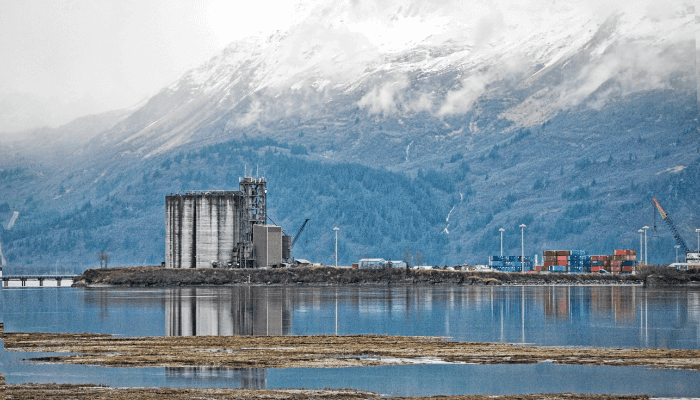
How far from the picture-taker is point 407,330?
242 ft

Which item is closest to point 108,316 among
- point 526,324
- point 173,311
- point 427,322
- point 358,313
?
point 173,311

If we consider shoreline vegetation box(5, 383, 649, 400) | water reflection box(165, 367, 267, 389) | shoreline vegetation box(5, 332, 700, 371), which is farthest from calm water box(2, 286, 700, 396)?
shoreline vegetation box(5, 332, 700, 371)

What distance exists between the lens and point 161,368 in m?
47.3

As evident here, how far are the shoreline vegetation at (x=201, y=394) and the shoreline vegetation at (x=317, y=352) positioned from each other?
8.62m

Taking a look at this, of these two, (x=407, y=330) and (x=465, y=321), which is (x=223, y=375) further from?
(x=465, y=321)

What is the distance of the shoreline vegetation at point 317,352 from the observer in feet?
163

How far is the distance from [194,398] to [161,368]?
422 inches

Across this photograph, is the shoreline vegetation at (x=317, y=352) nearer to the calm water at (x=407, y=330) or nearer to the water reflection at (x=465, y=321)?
the calm water at (x=407, y=330)

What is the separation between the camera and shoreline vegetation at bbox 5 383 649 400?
123 feet

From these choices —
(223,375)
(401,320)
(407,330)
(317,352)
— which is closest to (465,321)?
(401,320)

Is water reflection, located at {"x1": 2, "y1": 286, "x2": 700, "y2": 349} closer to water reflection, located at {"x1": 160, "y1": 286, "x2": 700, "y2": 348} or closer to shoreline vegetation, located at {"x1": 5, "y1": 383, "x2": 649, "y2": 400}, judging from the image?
water reflection, located at {"x1": 160, "y1": 286, "x2": 700, "y2": 348}

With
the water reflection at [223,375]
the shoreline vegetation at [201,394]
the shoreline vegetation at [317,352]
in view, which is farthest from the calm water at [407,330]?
the shoreline vegetation at [317,352]

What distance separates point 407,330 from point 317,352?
1983cm

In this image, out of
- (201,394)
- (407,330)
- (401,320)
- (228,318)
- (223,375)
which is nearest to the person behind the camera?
(201,394)
